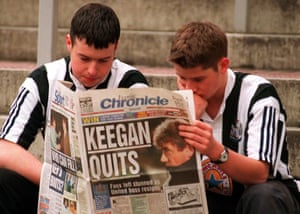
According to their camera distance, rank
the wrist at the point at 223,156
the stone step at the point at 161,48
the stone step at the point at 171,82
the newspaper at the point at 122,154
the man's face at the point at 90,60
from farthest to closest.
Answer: the stone step at the point at 161,48, the stone step at the point at 171,82, the man's face at the point at 90,60, the wrist at the point at 223,156, the newspaper at the point at 122,154

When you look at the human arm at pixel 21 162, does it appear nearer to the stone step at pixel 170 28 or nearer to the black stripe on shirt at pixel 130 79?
the black stripe on shirt at pixel 130 79

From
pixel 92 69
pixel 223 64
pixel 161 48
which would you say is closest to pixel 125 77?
pixel 92 69

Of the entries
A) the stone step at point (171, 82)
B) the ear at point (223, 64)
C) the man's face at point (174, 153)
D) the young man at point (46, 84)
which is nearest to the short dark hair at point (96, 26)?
the young man at point (46, 84)

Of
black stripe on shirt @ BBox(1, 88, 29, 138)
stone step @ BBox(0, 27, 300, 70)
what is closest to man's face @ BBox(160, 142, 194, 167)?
black stripe on shirt @ BBox(1, 88, 29, 138)

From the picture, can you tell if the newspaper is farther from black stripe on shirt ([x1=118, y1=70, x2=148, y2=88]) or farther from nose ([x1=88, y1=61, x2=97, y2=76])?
black stripe on shirt ([x1=118, y1=70, x2=148, y2=88])

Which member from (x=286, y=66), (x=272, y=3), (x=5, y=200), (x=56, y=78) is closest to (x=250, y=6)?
(x=272, y=3)

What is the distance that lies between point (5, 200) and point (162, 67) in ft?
7.69

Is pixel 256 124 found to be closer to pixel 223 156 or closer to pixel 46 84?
pixel 223 156

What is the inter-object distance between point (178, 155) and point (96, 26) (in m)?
0.68

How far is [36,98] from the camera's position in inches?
123

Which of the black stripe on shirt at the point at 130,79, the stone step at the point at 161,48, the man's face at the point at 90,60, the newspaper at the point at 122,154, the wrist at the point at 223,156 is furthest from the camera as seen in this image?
the stone step at the point at 161,48

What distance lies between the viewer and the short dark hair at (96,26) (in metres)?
2.99

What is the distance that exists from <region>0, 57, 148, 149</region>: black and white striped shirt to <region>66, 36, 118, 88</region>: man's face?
11 cm

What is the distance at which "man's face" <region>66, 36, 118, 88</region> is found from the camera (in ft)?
9.82
